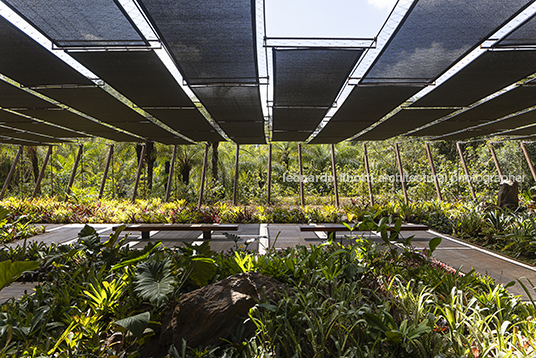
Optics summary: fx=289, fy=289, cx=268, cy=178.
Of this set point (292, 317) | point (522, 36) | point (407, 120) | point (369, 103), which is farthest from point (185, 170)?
point (522, 36)

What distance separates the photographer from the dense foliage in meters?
2.59

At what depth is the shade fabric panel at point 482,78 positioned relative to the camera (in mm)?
4441

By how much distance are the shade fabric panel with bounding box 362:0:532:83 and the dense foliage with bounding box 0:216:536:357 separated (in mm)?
2646

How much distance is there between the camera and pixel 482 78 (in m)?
5.20

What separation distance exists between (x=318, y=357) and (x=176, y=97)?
18.4ft

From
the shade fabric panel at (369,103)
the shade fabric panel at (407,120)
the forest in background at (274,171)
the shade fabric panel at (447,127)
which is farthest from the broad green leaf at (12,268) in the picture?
the forest in background at (274,171)

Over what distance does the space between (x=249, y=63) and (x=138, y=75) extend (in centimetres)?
200

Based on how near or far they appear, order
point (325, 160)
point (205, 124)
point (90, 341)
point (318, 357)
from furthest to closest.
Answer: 1. point (325, 160)
2. point (205, 124)
3. point (90, 341)
4. point (318, 357)

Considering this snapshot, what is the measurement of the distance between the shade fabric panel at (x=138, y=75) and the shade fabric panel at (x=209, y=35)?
1.56 feet

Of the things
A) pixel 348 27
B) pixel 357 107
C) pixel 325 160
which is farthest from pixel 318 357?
pixel 325 160

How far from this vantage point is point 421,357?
255 cm

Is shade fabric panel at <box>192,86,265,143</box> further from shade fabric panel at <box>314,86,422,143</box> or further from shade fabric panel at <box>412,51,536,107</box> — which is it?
shade fabric panel at <box>412,51,536,107</box>

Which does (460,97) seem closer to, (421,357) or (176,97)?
(421,357)

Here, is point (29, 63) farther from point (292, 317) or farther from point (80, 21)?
point (292, 317)
